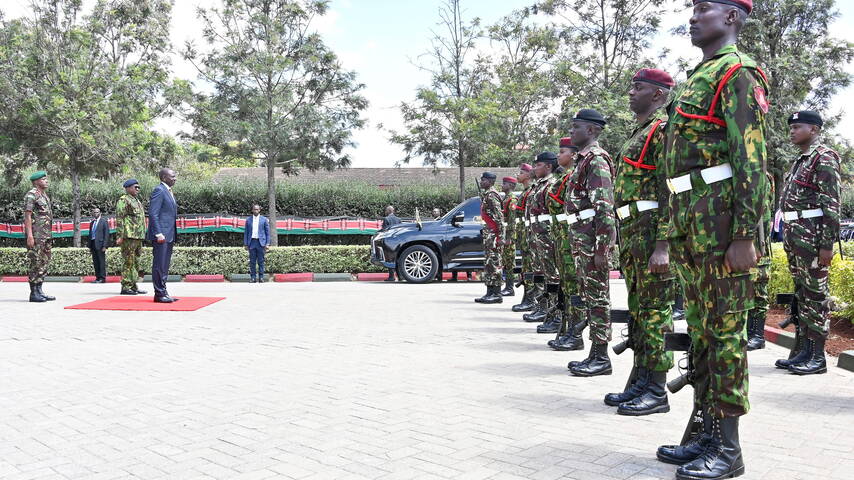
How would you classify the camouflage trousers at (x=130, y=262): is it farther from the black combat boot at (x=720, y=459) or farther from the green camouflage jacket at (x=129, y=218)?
the black combat boot at (x=720, y=459)

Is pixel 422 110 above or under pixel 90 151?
above

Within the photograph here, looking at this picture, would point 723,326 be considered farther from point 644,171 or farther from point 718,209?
point 644,171

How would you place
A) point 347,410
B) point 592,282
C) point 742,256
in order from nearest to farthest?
point 742,256 < point 347,410 < point 592,282

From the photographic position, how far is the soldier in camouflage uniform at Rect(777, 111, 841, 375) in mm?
5723

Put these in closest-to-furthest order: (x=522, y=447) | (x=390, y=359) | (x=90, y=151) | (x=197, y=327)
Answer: (x=522, y=447)
(x=390, y=359)
(x=197, y=327)
(x=90, y=151)

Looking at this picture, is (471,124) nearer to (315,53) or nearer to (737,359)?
(315,53)

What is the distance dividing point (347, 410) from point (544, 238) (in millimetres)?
4343

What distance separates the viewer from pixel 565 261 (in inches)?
258

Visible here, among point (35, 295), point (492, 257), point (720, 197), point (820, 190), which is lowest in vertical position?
point (35, 295)

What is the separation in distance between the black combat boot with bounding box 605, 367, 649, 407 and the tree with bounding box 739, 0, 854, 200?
22.8m

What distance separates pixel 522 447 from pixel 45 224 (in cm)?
1072

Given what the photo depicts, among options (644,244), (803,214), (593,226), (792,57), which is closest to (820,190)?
(803,214)

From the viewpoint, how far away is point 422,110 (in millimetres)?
21281

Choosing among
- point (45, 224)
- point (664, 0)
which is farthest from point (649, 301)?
point (664, 0)
